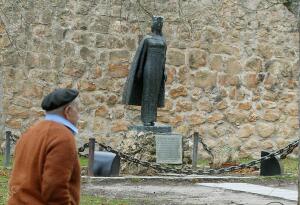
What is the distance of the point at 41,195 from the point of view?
4.34 meters

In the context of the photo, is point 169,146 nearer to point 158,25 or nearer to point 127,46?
point 158,25

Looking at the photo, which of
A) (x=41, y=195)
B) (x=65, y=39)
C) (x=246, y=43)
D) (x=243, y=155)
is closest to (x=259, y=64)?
(x=246, y=43)

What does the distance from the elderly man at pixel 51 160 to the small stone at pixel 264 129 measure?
12201 mm

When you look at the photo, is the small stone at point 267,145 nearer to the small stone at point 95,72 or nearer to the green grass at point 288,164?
the green grass at point 288,164

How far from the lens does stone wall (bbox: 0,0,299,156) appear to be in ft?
50.8

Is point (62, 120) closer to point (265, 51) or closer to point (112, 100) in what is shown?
point (112, 100)

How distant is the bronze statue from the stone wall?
120 inches

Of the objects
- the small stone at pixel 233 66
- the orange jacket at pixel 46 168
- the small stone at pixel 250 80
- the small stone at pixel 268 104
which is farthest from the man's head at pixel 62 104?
the small stone at pixel 268 104

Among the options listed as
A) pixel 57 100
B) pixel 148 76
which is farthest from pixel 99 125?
pixel 57 100

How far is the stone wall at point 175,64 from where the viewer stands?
15492mm

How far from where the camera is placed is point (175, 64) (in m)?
16.1

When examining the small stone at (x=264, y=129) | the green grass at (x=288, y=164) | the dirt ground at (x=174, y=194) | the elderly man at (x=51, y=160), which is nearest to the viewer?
the elderly man at (x=51, y=160)

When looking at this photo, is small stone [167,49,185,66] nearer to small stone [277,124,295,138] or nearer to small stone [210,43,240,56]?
small stone [210,43,240,56]

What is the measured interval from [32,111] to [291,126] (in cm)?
518
